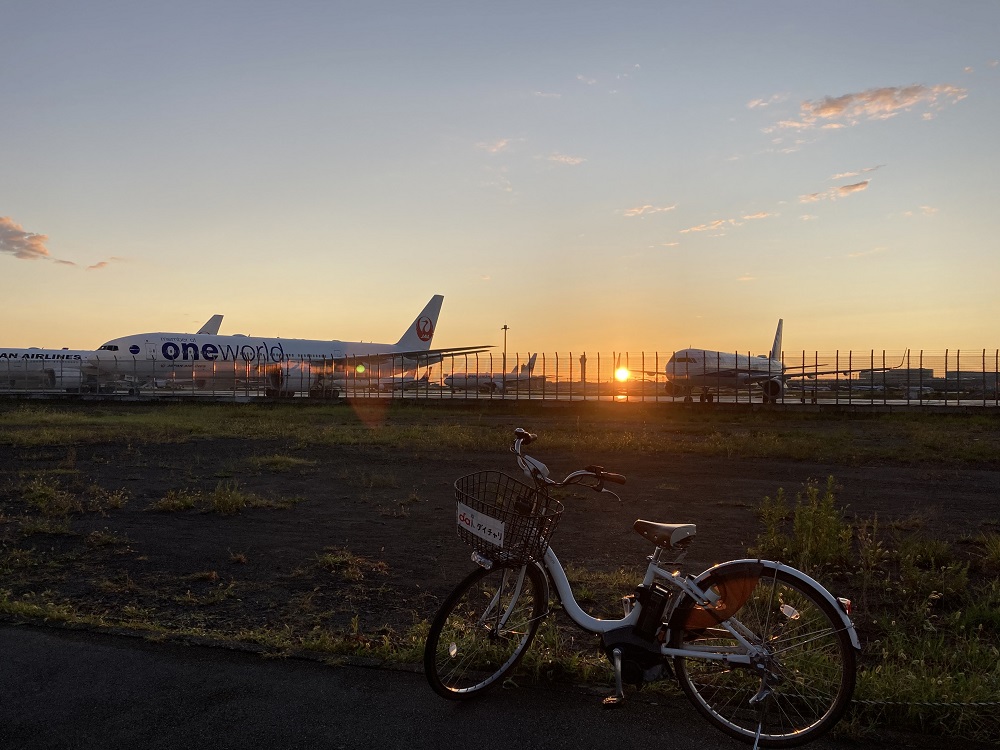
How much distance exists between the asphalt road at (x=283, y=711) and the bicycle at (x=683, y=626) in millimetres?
180

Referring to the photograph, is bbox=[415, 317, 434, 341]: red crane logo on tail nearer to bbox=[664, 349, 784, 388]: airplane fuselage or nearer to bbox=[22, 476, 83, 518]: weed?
bbox=[664, 349, 784, 388]: airplane fuselage

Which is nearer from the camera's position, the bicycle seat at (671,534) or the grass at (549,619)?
the bicycle seat at (671,534)

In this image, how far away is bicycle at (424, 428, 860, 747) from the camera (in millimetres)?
3590

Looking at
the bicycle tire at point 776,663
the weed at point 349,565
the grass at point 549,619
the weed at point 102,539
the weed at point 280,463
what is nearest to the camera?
the bicycle tire at point 776,663

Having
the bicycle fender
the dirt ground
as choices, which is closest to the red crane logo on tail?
the dirt ground

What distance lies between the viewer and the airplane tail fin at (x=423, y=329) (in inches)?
2472

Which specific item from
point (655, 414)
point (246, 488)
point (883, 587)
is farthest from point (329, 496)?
point (655, 414)

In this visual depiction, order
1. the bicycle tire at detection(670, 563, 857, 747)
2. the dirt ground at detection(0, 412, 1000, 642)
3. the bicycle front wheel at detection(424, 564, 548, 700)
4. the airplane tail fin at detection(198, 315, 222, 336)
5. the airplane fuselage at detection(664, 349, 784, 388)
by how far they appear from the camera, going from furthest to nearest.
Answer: the airplane tail fin at detection(198, 315, 222, 336), the airplane fuselage at detection(664, 349, 784, 388), the dirt ground at detection(0, 412, 1000, 642), the bicycle front wheel at detection(424, 564, 548, 700), the bicycle tire at detection(670, 563, 857, 747)

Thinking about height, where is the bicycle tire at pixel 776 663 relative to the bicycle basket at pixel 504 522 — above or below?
below

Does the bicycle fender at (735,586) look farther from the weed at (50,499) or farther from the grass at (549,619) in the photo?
the weed at (50,499)

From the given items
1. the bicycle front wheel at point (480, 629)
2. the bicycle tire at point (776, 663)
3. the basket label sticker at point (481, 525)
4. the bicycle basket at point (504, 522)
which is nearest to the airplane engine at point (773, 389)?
the bicycle tire at point (776, 663)

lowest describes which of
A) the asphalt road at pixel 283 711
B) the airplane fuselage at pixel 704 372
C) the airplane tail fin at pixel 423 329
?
the asphalt road at pixel 283 711

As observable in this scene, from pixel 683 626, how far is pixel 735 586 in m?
0.35

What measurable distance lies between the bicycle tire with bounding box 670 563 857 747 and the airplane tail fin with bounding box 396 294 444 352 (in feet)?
194
